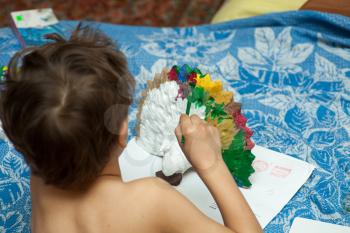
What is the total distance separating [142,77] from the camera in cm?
136

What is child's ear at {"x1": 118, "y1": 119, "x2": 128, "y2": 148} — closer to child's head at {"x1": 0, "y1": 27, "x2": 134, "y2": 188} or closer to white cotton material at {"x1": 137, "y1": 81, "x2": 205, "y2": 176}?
→ child's head at {"x1": 0, "y1": 27, "x2": 134, "y2": 188}

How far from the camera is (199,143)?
2.56 ft

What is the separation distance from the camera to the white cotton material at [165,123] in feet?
3.30

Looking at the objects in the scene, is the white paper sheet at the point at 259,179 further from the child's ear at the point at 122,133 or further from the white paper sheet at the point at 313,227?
the child's ear at the point at 122,133

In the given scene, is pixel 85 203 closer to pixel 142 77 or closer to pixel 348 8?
pixel 142 77

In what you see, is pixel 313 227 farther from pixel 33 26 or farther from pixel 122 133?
pixel 33 26

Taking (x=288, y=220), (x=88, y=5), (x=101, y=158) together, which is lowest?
(x=88, y=5)

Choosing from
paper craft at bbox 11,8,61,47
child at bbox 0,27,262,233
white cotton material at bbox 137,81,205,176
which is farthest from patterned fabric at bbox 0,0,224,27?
child at bbox 0,27,262,233

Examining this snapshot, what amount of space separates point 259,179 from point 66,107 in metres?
0.58

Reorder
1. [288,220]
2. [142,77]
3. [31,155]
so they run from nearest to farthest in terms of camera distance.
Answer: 1. [31,155]
2. [288,220]
3. [142,77]

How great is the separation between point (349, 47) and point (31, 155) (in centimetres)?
111

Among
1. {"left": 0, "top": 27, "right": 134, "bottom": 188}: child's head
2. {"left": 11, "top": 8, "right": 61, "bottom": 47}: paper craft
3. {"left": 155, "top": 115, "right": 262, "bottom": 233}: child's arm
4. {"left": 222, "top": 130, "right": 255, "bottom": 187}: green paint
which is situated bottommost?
{"left": 11, "top": 8, "right": 61, "bottom": 47}: paper craft

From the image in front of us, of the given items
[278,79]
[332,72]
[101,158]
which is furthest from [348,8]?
[101,158]

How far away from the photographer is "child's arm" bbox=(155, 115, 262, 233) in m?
0.69
